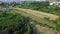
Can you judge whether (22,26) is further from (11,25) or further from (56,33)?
(56,33)

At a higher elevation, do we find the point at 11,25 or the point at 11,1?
the point at 11,25

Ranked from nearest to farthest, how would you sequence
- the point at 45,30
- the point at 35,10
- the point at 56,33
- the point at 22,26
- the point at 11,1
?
the point at 22,26 → the point at 56,33 → the point at 45,30 → the point at 35,10 → the point at 11,1

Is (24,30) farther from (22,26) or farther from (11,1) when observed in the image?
(11,1)

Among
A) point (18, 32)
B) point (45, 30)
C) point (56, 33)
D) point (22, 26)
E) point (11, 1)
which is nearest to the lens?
point (18, 32)

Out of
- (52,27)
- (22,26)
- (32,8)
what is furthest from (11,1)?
(22,26)

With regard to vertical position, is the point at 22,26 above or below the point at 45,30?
above

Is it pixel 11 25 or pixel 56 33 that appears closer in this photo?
pixel 11 25

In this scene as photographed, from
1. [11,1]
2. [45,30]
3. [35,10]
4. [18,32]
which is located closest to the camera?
[18,32]

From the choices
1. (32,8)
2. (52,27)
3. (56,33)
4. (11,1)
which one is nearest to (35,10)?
(32,8)

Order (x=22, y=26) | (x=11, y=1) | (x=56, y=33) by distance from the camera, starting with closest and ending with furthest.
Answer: (x=22, y=26) → (x=56, y=33) → (x=11, y=1)
